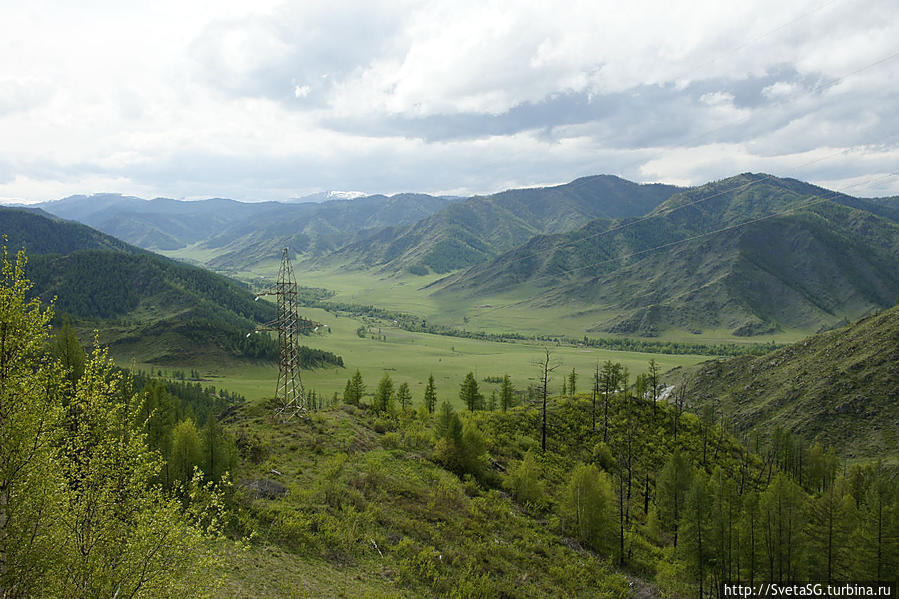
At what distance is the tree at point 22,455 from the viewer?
1168 centimetres

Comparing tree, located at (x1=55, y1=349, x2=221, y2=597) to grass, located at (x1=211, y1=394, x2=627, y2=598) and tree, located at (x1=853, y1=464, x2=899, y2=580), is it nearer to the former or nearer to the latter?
grass, located at (x1=211, y1=394, x2=627, y2=598)

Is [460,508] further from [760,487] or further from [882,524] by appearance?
[760,487]

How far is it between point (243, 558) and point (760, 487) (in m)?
67.5

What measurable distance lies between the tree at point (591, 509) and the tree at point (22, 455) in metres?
36.4

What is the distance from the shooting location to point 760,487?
6309 centimetres

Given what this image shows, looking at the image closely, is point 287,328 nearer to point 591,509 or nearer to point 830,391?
point 591,509

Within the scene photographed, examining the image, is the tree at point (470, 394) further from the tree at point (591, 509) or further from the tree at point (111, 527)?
the tree at point (111, 527)

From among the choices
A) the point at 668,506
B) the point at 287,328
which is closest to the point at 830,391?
the point at 668,506

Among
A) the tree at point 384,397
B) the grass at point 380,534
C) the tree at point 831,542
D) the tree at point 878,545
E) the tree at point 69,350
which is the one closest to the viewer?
the grass at point 380,534

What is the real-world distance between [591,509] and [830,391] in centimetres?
11571

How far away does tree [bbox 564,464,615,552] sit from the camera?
39375mm

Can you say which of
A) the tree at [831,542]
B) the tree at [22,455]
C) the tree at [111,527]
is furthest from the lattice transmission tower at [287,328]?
the tree at [831,542]

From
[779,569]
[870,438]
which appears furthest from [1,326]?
[870,438]

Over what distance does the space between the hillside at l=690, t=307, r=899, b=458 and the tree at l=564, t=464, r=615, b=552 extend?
93.0 meters
